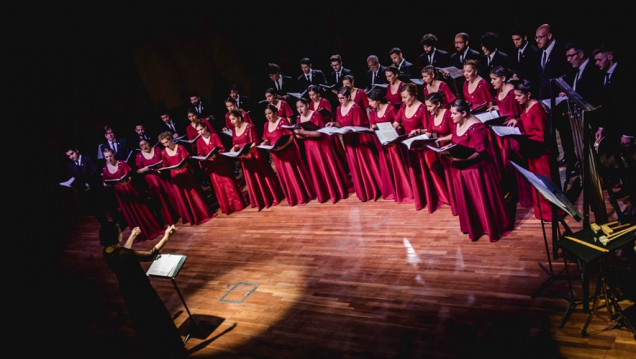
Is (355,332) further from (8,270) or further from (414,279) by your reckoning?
(8,270)

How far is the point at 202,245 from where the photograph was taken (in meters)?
6.03

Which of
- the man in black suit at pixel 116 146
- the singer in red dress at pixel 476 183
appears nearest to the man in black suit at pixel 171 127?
the man in black suit at pixel 116 146

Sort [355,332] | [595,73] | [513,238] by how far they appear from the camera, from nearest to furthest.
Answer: [355,332]
[513,238]
[595,73]

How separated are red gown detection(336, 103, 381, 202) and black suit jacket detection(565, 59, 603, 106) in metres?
2.67

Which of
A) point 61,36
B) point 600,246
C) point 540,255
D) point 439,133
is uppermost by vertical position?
point 61,36

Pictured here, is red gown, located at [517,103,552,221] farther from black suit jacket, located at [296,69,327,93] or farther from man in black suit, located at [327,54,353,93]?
black suit jacket, located at [296,69,327,93]

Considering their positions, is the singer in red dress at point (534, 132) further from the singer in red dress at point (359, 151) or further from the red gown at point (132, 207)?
the red gown at point (132, 207)

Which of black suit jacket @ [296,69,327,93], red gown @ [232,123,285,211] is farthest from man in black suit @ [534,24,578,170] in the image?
red gown @ [232,123,285,211]

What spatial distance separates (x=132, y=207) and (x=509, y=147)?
603cm

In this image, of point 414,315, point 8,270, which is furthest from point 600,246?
point 8,270

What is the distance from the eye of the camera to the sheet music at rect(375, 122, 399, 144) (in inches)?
191

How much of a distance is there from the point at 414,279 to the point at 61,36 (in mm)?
9140

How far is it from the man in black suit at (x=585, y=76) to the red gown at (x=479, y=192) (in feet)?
5.50

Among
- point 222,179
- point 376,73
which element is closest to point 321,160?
point 222,179
